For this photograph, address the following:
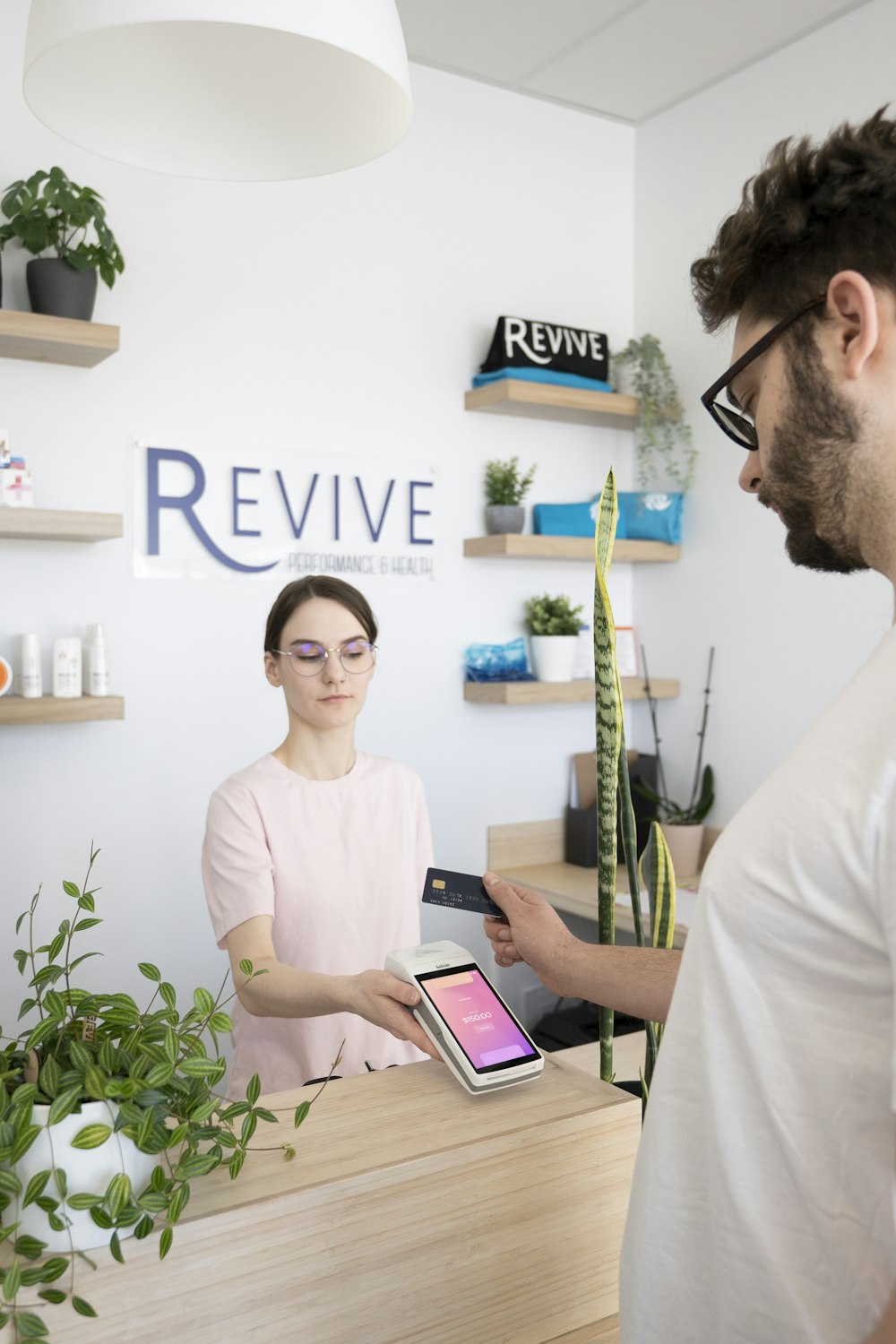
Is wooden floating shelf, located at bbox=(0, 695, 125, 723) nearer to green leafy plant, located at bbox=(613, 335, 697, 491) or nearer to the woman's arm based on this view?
the woman's arm

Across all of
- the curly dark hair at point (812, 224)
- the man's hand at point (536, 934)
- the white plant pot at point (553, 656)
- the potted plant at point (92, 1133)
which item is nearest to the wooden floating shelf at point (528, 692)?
the white plant pot at point (553, 656)

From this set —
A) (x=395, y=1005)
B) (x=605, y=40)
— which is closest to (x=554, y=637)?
(x=605, y=40)

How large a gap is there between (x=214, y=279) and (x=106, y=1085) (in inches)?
108

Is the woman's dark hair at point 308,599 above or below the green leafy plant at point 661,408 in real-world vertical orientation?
below

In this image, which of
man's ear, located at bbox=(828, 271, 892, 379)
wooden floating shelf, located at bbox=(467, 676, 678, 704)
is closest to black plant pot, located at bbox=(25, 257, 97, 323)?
wooden floating shelf, located at bbox=(467, 676, 678, 704)

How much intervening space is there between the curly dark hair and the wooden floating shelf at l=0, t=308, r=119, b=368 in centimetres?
201

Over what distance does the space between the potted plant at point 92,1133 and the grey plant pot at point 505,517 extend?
2749mm

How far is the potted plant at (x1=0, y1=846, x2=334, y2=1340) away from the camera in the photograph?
2.68ft

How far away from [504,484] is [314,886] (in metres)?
1.96

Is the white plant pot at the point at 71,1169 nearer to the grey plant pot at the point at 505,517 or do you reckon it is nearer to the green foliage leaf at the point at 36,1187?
the green foliage leaf at the point at 36,1187

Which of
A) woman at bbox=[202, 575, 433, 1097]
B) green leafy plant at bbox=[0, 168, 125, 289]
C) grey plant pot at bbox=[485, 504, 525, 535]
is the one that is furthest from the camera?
grey plant pot at bbox=[485, 504, 525, 535]

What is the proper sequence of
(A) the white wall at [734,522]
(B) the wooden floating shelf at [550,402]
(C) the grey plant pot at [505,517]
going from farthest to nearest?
(C) the grey plant pot at [505,517] < (B) the wooden floating shelf at [550,402] < (A) the white wall at [734,522]

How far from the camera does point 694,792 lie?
3.72 metres

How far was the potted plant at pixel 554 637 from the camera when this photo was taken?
3633mm
